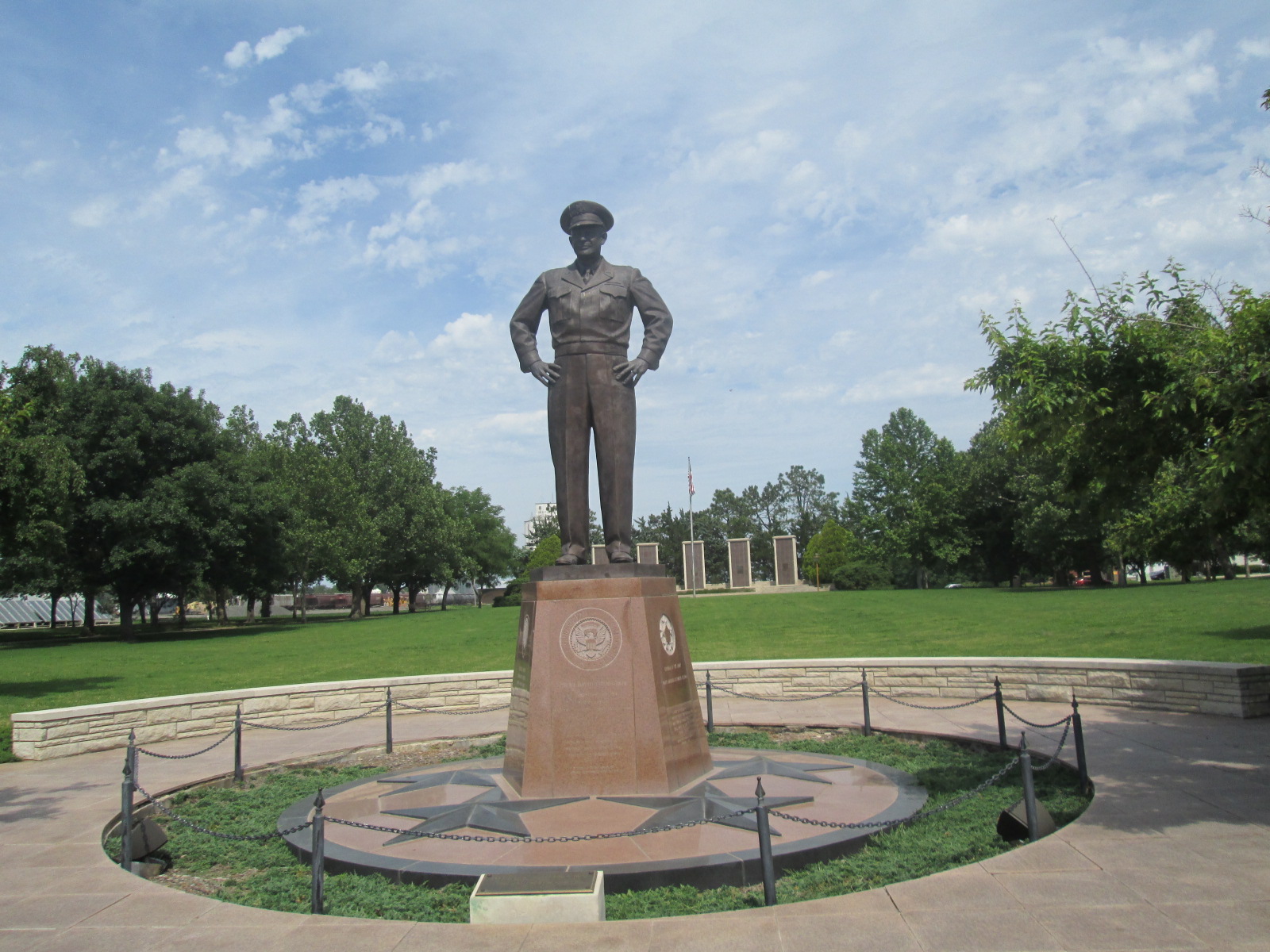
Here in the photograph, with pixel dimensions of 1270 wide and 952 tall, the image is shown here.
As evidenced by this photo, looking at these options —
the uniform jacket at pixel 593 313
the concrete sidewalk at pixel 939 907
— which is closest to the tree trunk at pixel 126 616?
the concrete sidewalk at pixel 939 907

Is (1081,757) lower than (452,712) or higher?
higher

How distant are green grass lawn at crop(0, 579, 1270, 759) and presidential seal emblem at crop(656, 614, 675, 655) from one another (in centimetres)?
865

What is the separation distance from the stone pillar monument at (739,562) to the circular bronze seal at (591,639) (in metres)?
63.5

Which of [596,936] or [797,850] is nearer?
[596,936]

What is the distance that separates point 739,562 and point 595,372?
6419 centimetres

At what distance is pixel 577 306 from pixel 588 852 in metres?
4.90

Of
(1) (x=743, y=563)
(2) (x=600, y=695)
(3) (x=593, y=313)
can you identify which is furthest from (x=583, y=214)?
(1) (x=743, y=563)

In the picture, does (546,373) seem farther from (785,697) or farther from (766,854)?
(785,697)

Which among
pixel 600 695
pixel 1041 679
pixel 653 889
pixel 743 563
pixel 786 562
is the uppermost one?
pixel 743 563

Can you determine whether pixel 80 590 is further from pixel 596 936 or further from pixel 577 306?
pixel 596 936

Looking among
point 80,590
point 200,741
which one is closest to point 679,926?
point 200,741

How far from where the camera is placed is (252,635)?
34750 millimetres

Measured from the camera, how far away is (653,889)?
5.31m

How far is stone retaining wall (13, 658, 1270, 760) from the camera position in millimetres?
10555
